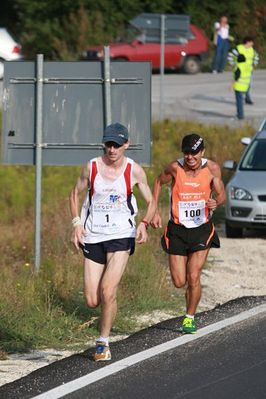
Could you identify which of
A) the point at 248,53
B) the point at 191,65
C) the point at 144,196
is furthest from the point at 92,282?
the point at 191,65

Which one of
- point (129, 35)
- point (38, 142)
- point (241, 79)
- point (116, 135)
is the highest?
point (129, 35)

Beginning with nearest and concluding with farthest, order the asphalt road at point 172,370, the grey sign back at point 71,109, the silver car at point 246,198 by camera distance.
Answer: the asphalt road at point 172,370 → the grey sign back at point 71,109 → the silver car at point 246,198

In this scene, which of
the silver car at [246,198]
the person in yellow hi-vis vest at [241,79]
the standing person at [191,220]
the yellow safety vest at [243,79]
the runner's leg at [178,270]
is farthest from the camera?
the yellow safety vest at [243,79]

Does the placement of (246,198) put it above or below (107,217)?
above

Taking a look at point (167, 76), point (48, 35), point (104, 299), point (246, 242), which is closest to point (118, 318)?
point (104, 299)

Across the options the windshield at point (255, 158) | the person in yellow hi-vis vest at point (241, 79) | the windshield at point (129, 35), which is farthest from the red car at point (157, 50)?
the windshield at point (255, 158)

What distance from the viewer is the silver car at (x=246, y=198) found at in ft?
59.9

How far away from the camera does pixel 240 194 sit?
18531 mm

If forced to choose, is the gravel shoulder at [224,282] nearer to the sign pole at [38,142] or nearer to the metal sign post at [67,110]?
the metal sign post at [67,110]

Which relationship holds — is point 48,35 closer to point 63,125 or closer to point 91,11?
point 91,11

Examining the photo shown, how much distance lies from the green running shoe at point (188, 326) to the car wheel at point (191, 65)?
1208 inches

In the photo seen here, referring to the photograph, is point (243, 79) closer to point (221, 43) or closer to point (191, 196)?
point (221, 43)

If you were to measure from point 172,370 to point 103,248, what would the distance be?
1084mm

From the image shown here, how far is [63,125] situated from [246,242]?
3995 mm
